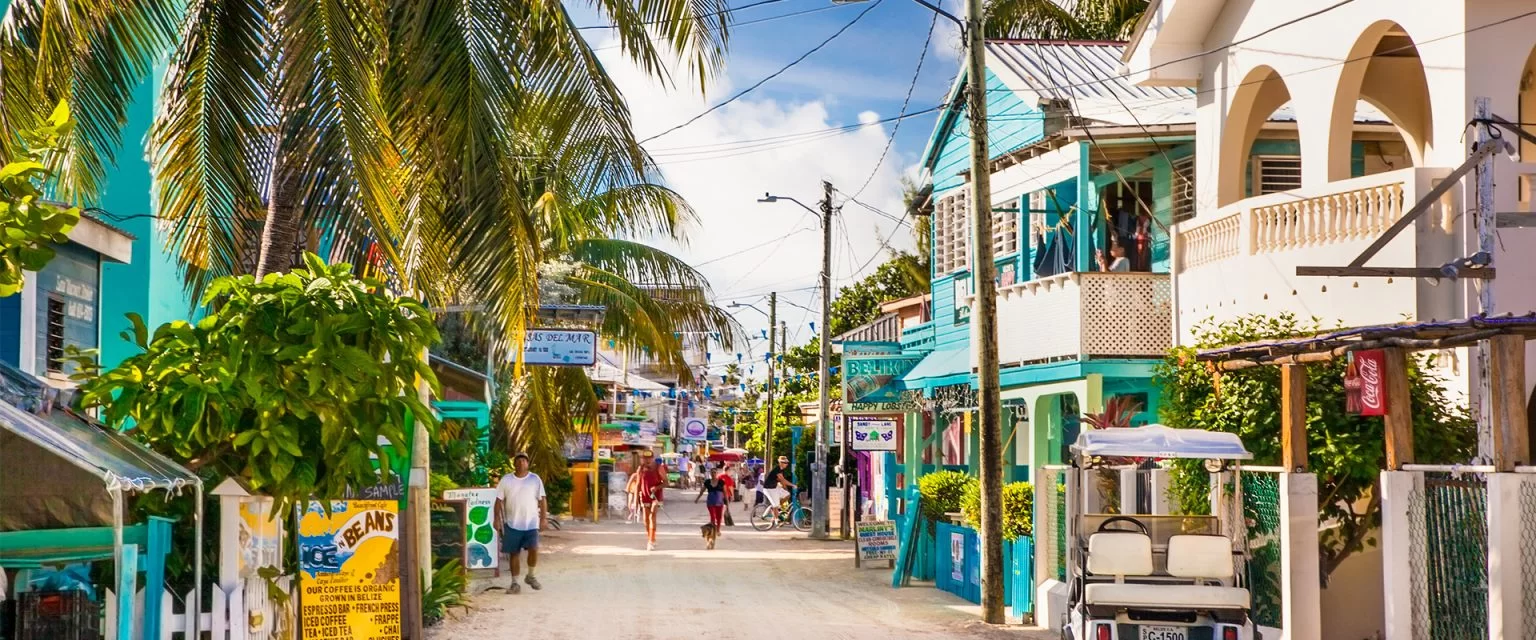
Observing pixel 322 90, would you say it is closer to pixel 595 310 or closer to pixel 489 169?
pixel 489 169

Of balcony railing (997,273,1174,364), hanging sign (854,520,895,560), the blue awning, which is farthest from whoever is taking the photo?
the blue awning

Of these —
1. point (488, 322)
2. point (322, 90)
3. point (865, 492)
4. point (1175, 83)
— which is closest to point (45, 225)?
point (322, 90)

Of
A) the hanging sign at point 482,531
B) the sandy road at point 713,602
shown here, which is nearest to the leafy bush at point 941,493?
the sandy road at point 713,602

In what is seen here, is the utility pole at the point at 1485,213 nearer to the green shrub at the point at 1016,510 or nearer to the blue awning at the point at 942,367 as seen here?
the green shrub at the point at 1016,510

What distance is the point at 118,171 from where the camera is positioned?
18.0m

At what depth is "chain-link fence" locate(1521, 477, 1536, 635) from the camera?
11.0m

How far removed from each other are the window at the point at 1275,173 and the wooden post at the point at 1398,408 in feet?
32.2

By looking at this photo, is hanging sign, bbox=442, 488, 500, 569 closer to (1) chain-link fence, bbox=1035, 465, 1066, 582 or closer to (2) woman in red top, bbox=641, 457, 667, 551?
(1) chain-link fence, bbox=1035, 465, 1066, 582

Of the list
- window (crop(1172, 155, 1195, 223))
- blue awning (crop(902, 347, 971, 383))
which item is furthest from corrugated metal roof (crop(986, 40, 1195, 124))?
blue awning (crop(902, 347, 971, 383))

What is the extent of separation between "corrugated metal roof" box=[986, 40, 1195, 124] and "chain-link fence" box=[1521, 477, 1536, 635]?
1253cm

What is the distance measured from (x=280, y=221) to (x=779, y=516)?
1096 inches

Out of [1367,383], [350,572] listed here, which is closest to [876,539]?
[1367,383]

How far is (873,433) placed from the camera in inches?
1178

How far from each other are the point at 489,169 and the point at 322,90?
61.7 inches
